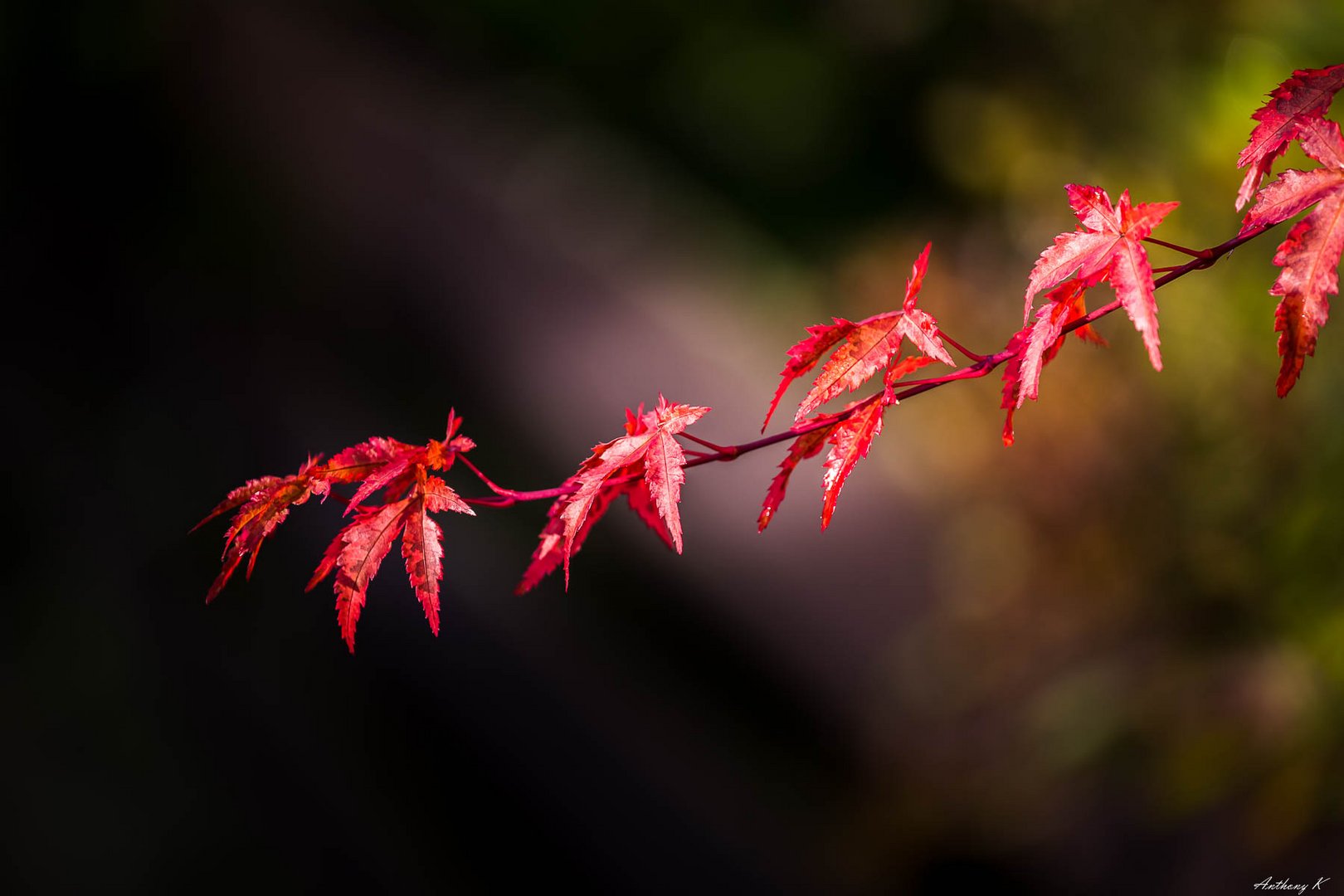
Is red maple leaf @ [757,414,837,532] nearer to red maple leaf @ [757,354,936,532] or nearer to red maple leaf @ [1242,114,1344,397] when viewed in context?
red maple leaf @ [757,354,936,532]

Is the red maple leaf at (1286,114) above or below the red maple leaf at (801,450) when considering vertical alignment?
above

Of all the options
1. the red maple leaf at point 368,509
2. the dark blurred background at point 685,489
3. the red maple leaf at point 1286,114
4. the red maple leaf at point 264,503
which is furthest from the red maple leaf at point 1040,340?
the dark blurred background at point 685,489

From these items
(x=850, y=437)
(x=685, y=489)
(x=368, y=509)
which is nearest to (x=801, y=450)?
(x=850, y=437)

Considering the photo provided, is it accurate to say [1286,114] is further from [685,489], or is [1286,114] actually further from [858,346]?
[685,489]

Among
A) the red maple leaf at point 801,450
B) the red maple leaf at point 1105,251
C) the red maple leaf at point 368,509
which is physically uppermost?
the red maple leaf at point 1105,251

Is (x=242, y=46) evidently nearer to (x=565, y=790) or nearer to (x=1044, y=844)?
(x=565, y=790)
